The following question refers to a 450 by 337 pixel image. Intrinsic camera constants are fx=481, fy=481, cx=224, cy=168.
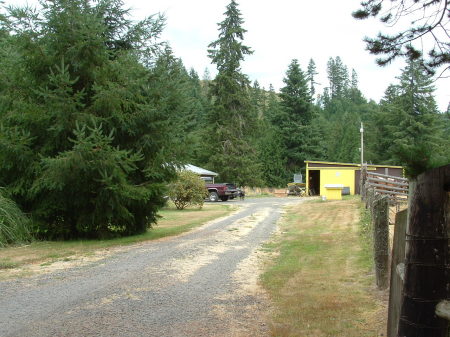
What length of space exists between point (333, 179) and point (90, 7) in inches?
1285

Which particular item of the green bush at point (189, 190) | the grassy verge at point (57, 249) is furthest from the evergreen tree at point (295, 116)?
the grassy verge at point (57, 249)

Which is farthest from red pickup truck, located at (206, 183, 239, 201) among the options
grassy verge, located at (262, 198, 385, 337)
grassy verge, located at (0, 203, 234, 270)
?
grassy verge, located at (262, 198, 385, 337)

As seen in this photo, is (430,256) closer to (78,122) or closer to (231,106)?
(78,122)

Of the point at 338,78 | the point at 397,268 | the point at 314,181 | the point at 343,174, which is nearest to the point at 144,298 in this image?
the point at 397,268

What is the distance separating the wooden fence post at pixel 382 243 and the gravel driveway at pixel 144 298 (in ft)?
5.53

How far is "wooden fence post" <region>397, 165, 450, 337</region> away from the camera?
2.91 m

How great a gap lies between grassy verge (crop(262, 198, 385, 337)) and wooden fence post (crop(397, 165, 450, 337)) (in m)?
2.14

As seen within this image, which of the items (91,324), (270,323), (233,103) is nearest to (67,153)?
(91,324)

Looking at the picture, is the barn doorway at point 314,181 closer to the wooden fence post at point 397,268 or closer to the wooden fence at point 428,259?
the wooden fence post at point 397,268

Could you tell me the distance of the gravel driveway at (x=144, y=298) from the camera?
5293mm

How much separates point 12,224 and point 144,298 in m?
7.54

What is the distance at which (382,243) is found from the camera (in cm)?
683

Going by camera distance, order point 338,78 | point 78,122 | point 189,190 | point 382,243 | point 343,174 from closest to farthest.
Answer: point 382,243, point 78,122, point 189,190, point 343,174, point 338,78

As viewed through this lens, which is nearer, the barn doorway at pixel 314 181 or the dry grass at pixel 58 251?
the dry grass at pixel 58 251
